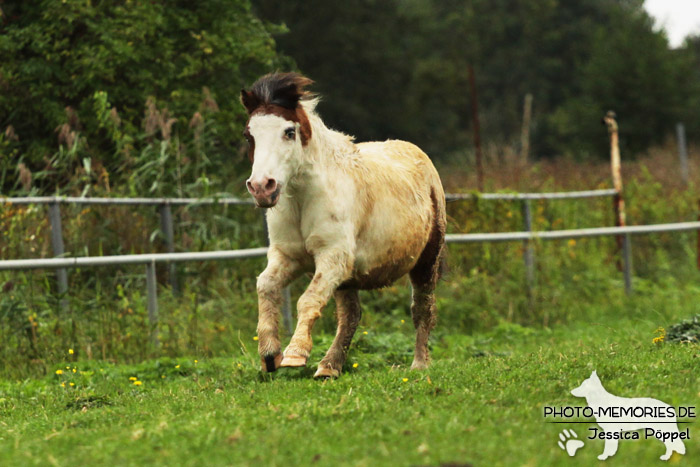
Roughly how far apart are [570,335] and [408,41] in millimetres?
38496

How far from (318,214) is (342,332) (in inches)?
44.7

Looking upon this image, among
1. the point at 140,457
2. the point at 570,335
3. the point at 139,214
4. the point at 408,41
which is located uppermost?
the point at 408,41

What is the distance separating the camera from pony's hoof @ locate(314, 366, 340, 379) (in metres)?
6.70

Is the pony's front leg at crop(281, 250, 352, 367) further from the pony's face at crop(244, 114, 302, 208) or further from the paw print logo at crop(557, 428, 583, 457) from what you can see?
the paw print logo at crop(557, 428, 583, 457)

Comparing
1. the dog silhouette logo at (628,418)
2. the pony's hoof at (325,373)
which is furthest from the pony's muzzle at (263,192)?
the dog silhouette logo at (628,418)

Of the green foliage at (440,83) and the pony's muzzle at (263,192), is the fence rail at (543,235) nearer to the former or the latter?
the pony's muzzle at (263,192)

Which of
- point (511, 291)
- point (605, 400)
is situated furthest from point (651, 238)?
point (605, 400)

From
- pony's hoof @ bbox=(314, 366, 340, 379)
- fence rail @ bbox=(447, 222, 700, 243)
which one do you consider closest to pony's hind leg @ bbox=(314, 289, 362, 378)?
pony's hoof @ bbox=(314, 366, 340, 379)

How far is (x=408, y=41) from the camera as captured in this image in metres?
47.5

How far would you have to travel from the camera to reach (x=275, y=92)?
21.0 feet

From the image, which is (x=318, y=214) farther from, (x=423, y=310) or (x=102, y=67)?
(x=102, y=67)

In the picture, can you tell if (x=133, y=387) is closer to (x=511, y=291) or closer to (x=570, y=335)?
(x=570, y=335)

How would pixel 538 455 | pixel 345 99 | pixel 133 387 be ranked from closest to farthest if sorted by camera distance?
pixel 538 455 < pixel 133 387 < pixel 345 99

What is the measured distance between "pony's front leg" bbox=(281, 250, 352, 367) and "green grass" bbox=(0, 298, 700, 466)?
25 centimetres
